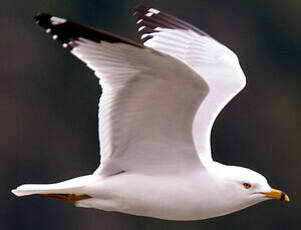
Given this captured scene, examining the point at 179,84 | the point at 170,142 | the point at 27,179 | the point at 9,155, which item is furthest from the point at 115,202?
the point at 9,155

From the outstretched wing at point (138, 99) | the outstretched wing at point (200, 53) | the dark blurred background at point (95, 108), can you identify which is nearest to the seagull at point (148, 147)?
the outstretched wing at point (138, 99)

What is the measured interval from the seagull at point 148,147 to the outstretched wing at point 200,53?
39cm

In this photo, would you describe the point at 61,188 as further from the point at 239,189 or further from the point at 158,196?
the point at 239,189

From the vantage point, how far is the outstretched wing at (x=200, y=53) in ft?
18.5

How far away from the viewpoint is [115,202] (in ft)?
16.1

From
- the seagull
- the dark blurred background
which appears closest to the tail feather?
the seagull

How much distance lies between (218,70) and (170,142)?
3.84 ft

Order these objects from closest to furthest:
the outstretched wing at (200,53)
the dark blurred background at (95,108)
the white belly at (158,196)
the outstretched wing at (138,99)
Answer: the outstretched wing at (138,99) < the white belly at (158,196) < the outstretched wing at (200,53) < the dark blurred background at (95,108)

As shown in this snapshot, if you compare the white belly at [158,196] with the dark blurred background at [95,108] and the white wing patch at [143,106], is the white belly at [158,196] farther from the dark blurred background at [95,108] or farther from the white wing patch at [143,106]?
the dark blurred background at [95,108]

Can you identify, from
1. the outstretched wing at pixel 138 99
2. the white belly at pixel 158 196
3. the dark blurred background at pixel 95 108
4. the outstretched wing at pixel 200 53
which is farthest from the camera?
the dark blurred background at pixel 95 108

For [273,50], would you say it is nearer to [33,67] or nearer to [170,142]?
[33,67]

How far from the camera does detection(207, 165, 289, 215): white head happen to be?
16.1ft

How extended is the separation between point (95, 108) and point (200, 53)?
39.5 feet

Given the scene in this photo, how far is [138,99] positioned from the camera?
4.65 meters
